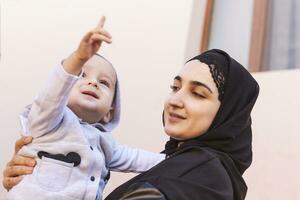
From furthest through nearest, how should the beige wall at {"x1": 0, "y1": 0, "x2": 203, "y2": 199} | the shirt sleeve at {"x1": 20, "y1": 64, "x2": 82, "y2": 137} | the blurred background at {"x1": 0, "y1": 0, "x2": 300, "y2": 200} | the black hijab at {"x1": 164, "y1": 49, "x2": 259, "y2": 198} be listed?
the beige wall at {"x1": 0, "y1": 0, "x2": 203, "y2": 199} → the blurred background at {"x1": 0, "y1": 0, "x2": 300, "y2": 200} → the shirt sleeve at {"x1": 20, "y1": 64, "x2": 82, "y2": 137} → the black hijab at {"x1": 164, "y1": 49, "x2": 259, "y2": 198}

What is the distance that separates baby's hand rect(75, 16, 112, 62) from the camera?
1.02 meters

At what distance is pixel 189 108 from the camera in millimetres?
1030

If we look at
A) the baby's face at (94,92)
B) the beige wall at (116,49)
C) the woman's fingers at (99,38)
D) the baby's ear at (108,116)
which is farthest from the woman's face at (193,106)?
the beige wall at (116,49)

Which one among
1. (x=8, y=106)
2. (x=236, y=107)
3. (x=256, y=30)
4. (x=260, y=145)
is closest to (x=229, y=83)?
(x=236, y=107)

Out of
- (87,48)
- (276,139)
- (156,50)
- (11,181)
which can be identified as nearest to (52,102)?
(87,48)

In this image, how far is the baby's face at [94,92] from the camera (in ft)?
4.33

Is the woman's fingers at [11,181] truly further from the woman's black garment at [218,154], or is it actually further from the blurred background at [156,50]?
the blurred background at [156,50]

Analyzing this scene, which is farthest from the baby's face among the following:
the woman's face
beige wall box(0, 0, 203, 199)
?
beige wall box(0, 0, 203, 199)

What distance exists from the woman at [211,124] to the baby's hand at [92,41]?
0.22 m

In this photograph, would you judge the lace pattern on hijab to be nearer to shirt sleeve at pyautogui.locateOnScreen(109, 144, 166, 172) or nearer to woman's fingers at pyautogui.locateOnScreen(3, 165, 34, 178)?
shirt sleeve at pyautogui.locateOnScreen(109, 144, 166, 172)

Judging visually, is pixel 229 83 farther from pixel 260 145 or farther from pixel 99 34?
pixel 260 145

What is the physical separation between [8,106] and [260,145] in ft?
5.16

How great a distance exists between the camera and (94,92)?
1337mm

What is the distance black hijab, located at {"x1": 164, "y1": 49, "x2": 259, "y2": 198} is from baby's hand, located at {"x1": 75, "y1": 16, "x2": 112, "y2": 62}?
0.26 meters
